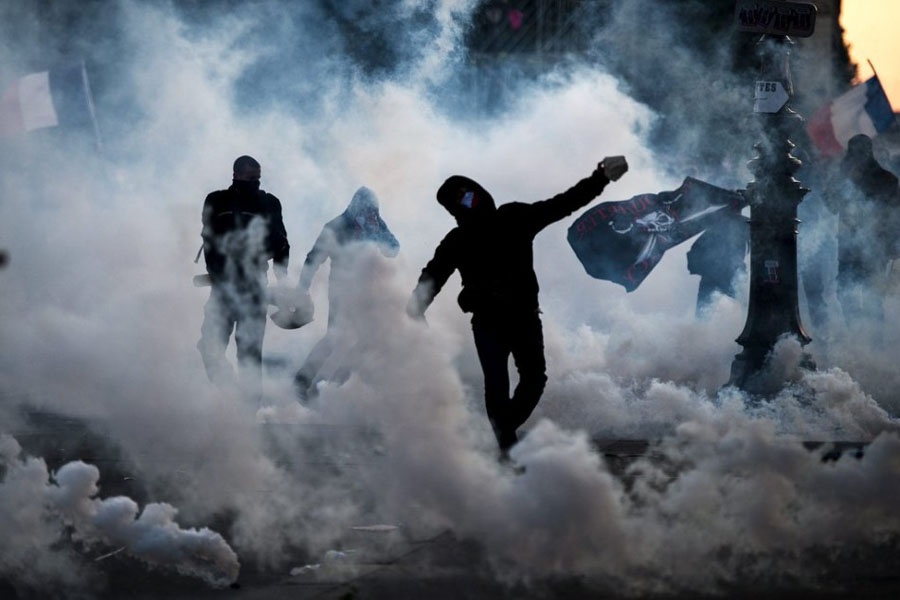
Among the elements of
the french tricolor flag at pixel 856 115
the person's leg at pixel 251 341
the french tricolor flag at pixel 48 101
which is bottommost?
the person's leg at pixel 251 341

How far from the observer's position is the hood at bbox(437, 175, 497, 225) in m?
6.72

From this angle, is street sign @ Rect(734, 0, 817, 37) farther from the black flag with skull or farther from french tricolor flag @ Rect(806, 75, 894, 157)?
french tricolor flag @ Rect(806, 75, 894, 157)

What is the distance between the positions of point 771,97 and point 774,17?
61 centimetres

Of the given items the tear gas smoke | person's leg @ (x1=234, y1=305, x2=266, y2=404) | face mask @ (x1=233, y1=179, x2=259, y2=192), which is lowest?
→ the tear gas smoke

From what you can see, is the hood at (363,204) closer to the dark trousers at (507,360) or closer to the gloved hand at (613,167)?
the dark trousers at (507,360)

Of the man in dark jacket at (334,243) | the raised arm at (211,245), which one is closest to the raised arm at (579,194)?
the raised arm at (211,245)

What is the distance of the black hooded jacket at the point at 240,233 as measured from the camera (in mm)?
9188

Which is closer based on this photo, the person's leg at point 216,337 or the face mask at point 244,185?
the person's leg at point 216,337

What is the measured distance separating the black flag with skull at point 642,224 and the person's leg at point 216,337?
4901 mm

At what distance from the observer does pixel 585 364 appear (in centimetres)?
1150

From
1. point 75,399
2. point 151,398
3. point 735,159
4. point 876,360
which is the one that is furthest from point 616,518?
point 735,159

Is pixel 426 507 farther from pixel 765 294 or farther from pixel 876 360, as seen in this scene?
pixel 876 360

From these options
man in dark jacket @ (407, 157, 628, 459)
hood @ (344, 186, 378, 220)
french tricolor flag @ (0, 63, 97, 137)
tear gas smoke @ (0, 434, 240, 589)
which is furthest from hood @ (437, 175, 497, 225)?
french tricolor flag @ (0, 63, 97, 137)

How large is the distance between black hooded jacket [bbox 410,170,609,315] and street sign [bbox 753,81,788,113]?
502 centimetres
